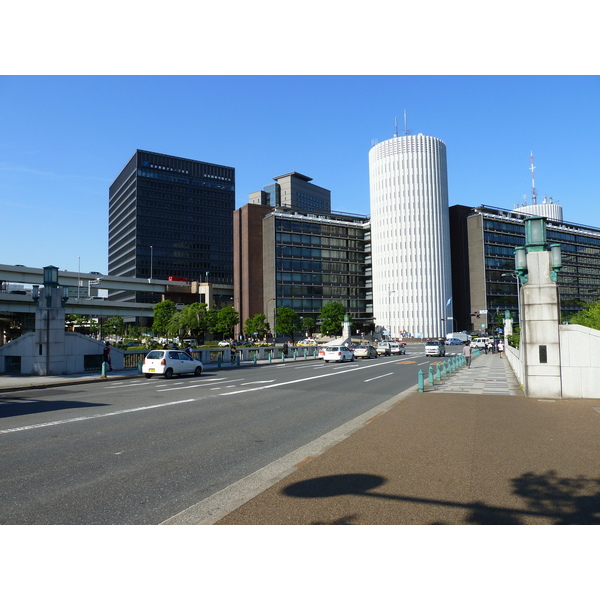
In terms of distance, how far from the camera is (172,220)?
504ft

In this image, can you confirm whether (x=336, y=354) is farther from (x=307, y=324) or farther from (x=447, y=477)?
(x=307, y=324)

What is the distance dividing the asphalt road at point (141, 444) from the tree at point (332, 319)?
79.0 meters

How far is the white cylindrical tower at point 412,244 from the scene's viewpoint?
380 feet

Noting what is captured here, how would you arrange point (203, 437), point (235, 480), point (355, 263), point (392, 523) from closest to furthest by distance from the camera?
point (392, 523) < point (235, 480) < point (203, 437) < point (355, 263)

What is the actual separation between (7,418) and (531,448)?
41.1ft

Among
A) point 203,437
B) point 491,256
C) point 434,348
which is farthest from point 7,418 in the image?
point 491,256

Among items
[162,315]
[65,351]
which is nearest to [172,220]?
[162,315]

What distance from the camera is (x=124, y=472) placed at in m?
7.48

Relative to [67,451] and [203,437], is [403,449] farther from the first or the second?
[67,451]

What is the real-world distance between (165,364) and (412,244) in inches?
3811

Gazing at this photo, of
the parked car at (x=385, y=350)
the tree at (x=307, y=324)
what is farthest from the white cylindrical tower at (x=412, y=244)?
the parked car at (x=385, y=350)

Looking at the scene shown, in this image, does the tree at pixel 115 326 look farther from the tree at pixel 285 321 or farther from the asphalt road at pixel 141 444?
the asphalt road at pixel 141 444

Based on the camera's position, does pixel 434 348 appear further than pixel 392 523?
Yes

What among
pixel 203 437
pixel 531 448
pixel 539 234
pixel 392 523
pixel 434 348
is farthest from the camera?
pixel 434 348
